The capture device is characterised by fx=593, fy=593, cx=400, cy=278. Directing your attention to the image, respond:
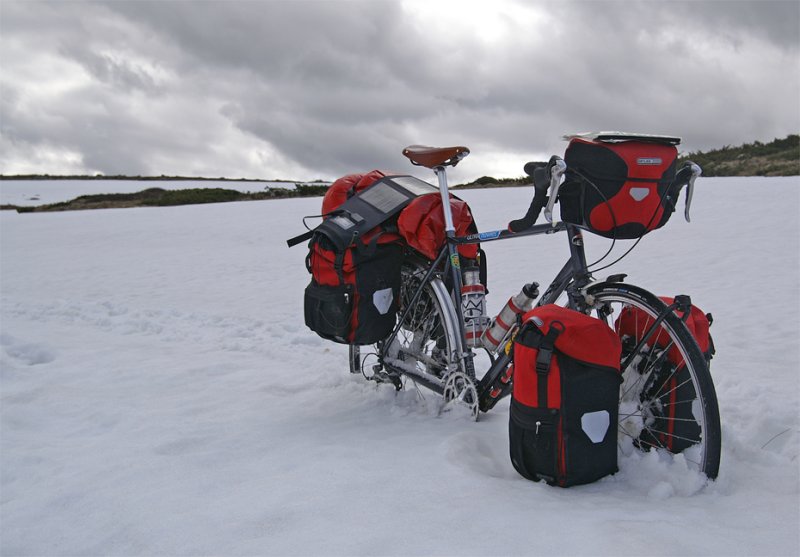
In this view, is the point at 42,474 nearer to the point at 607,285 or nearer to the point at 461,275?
the point at 461,275

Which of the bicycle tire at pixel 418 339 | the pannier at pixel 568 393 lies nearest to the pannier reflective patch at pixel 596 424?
the pannier at pixel 568 393

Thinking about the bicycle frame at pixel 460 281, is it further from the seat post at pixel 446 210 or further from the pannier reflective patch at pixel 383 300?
the pannier reflective patch at pixel 383 300

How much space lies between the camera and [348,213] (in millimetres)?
3564

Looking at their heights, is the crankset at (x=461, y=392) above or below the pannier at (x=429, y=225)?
below

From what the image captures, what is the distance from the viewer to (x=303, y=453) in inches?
119

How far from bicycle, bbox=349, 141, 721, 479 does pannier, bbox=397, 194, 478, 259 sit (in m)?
0.08

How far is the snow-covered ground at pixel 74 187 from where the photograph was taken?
30.5 m

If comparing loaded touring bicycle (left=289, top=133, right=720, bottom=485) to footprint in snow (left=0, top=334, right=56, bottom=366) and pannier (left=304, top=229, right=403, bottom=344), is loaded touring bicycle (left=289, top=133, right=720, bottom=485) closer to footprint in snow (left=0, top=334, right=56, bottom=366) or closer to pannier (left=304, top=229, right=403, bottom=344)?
pannier (left=304, top=229, right=403, bottom=344)

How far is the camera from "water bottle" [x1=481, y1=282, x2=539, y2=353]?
2.98 meters

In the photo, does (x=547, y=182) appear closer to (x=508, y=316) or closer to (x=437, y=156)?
(x=508, y=316)

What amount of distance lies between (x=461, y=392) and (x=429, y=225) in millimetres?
964

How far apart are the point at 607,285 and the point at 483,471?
1007 millimetres

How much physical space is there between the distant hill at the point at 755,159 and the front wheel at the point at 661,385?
17.9 meters

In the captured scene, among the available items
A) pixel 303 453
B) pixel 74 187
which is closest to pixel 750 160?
pixel 303 453
